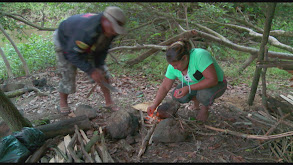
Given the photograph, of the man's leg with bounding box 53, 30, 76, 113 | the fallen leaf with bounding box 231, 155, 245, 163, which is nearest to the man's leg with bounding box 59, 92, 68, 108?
the man's leg with bounding box 53, 30, 76, 113

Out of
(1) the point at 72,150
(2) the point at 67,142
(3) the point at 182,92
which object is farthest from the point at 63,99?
(3) the point at 182,92

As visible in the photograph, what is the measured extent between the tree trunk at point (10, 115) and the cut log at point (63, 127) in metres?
0.23

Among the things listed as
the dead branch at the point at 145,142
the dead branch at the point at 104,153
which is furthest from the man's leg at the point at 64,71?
the dead branch at the point at 145,142

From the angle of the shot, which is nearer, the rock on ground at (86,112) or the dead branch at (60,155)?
the dead branch at (60,155)

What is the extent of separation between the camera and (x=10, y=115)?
2469 millimetres

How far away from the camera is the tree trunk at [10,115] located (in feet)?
7.98

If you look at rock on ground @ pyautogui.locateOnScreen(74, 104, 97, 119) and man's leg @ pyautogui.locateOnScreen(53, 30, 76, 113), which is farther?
rock on ground @ pyautogui.locateOnScreen(74, 104, 97, 119)

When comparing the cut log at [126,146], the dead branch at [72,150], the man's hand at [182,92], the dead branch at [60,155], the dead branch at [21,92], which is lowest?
the dead branch at [21,92]

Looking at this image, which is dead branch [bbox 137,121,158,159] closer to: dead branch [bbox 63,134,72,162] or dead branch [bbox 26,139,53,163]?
dead branch [bbox 63,134,72,162]

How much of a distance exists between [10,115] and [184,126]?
2178mm

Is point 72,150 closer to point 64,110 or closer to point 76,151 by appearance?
point 76,151

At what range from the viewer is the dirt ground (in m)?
2.29

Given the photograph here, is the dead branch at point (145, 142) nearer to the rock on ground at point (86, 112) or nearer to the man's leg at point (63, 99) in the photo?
the rock on ground at point (86, 112)

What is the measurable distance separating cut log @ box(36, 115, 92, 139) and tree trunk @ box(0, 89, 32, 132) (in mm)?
229
